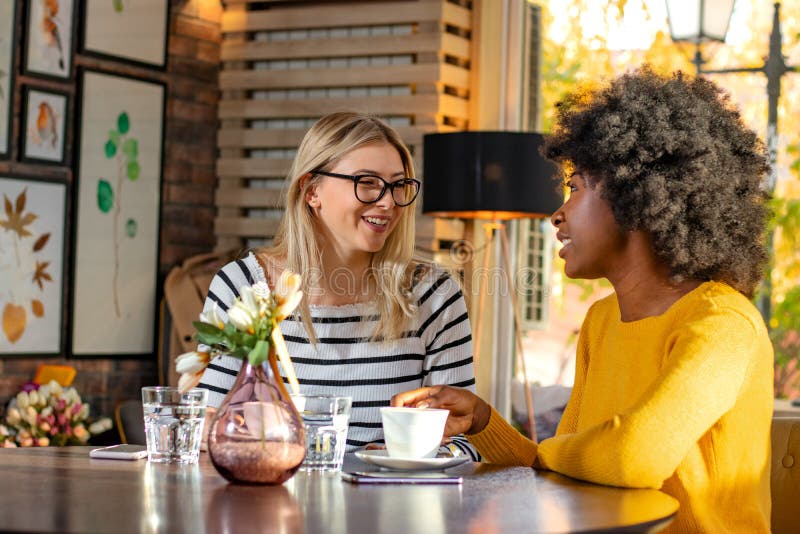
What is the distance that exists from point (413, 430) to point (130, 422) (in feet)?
9.53

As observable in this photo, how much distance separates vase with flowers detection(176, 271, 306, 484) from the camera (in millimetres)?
1591

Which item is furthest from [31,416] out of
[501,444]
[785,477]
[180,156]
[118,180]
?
[785,477]

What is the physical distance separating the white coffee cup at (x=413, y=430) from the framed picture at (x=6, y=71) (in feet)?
10.2

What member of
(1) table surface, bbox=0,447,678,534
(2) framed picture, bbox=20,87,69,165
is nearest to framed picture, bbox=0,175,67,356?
(2) framed picture, bbox=20,87,69,165

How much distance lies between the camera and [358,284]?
8.91 ft

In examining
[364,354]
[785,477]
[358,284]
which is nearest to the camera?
[785,477]

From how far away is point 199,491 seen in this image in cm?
154

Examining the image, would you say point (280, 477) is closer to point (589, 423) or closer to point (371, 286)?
point (589, 423)

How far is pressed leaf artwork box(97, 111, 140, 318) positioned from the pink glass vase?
3329 millimetres

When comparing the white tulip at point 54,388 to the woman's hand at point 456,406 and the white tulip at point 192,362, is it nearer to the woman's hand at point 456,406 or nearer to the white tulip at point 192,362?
the woman's hand at point 456,406

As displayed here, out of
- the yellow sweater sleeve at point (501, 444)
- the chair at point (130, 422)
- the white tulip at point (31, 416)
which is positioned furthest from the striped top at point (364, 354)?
the chair at point (130, 422)

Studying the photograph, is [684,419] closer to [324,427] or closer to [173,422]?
[324,427]

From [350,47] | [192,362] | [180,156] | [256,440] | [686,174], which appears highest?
[350,47]

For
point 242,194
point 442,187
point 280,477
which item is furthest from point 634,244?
point 242,194
